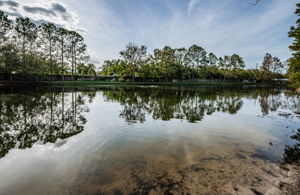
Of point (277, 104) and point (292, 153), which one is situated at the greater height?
point (277, 104)

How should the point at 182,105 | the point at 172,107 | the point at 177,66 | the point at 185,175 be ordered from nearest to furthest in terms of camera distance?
the point at 185,175 → the point at 172,107 → the point at 182,105 → the point at 177,66

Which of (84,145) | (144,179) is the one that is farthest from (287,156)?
(84,145)

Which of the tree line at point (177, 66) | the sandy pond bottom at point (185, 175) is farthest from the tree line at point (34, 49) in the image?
the sandy pond bottom at point (185, 175)

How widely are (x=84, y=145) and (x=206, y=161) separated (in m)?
4.06

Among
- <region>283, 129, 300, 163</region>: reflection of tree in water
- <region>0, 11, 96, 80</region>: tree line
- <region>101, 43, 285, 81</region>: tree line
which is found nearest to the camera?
<region>283, 129, 300, 163</region>: reflection of tree in water

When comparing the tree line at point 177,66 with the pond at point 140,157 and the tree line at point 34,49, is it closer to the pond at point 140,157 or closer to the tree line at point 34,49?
the tree line at point 34,49

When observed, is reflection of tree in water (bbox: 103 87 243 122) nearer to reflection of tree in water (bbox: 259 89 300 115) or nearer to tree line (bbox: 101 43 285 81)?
reflection of tree in water (bbox: 259 89 300 115)

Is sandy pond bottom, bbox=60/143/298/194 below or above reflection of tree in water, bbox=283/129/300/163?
below

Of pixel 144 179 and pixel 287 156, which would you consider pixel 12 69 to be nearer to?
pixel 144 179

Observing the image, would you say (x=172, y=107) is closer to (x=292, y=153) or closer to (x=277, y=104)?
(x=292, y=153)

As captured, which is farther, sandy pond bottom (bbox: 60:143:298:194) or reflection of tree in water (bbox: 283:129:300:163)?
reflection of tree in water (bbox: 283:129:300:163)

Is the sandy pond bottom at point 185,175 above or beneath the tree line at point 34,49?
beneath

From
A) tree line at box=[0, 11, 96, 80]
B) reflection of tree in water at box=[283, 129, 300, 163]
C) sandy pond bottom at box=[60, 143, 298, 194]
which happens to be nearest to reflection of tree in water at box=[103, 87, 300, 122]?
reflection of tree in water at box=[283, 129, 300, 163]

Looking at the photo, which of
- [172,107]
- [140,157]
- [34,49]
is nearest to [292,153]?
[140,157]
